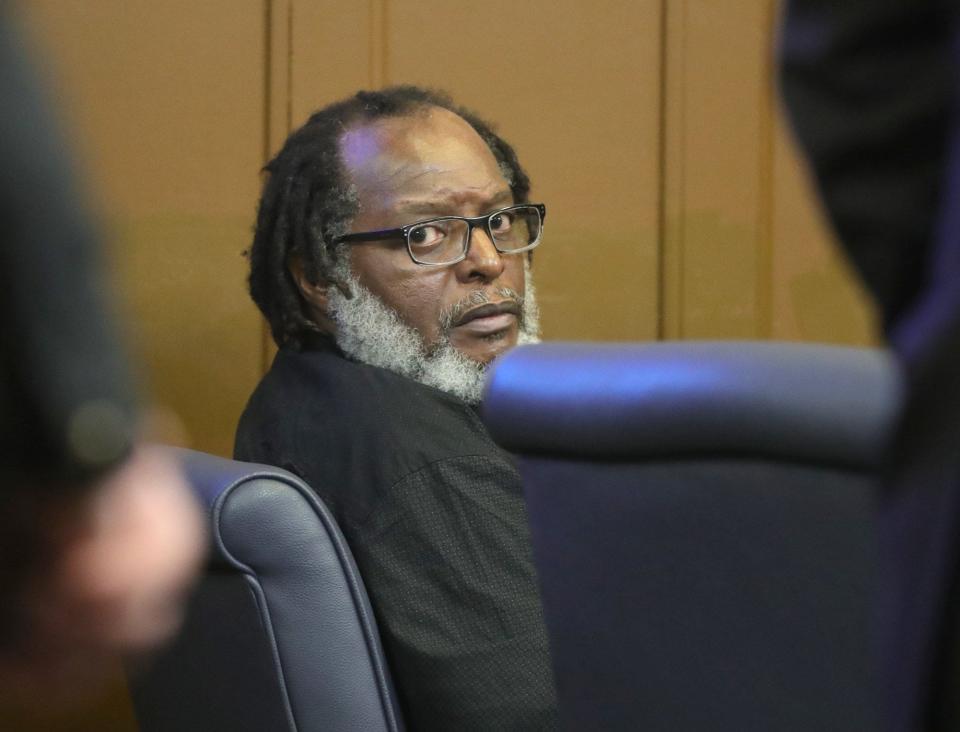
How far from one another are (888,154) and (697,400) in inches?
12.9

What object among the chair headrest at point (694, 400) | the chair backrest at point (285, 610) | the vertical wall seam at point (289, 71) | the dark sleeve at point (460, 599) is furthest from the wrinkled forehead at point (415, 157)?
the chair headrest at point (694, 400)

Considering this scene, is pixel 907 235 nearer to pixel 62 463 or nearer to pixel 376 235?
pixel 62 463

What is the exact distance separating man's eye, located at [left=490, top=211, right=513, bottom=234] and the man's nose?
0.02 meters

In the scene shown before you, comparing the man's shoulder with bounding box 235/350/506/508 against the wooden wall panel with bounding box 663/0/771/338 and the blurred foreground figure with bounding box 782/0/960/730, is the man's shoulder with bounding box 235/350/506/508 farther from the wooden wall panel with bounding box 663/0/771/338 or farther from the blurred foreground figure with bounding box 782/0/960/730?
the wooden wall panel with bounding box 663/0/771/338

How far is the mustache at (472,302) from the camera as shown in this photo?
6.98ft

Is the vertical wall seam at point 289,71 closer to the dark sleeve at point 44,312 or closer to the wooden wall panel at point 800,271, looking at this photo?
the wooden wall panel at point 800,271

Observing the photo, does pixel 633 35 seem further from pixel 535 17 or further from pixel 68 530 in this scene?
pixel 68 530

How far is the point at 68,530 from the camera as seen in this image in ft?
1.42

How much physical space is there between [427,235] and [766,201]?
41.8 inches

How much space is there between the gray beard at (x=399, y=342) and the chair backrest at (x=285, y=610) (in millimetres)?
604

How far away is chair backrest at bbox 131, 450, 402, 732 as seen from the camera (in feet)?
4.57

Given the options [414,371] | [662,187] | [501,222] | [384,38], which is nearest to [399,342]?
[414,371]

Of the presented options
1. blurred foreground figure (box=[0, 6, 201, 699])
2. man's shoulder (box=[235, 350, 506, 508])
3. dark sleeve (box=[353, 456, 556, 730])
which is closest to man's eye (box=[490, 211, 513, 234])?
man's shoulder (box=[235, 350, 506, 508])

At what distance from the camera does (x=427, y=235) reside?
214 cm
